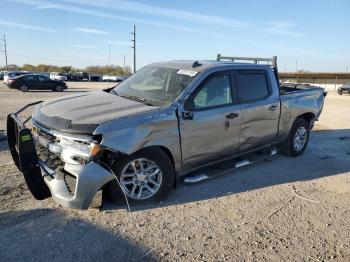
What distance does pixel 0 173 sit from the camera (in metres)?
5.91

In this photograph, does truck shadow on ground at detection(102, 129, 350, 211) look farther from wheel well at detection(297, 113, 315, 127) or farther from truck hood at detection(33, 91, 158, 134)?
truck hood at detection(33, 91, 158, 134)

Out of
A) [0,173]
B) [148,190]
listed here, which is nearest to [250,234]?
[148,190]

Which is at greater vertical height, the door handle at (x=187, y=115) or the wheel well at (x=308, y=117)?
the door handle at (x=187, y=115)

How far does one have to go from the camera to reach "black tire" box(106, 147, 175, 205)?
461cm

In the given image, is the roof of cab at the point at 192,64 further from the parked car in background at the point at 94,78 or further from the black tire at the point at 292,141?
the parked car in background at the point at 94,78

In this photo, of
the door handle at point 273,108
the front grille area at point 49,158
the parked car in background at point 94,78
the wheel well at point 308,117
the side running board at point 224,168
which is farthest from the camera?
the parked car in background at point 94,78

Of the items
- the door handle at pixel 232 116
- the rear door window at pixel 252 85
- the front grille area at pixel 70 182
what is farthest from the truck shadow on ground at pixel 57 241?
the rear door window at pixel 252 85

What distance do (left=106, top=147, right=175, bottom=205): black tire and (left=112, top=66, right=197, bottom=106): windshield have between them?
28.8 inches

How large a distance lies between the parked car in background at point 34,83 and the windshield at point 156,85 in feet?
88.6

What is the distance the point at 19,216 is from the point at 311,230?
11.0 feet

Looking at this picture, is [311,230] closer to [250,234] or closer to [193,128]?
[250,234]

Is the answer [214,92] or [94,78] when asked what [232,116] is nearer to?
[214,92]

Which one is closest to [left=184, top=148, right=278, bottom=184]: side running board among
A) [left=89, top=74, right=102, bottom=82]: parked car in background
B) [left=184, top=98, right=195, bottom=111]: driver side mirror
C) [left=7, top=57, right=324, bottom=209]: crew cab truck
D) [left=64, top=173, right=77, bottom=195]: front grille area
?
[left=7, top=57, right=324, bottom=209]: crew cab truck

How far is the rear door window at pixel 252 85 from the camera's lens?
6137 millimetres
